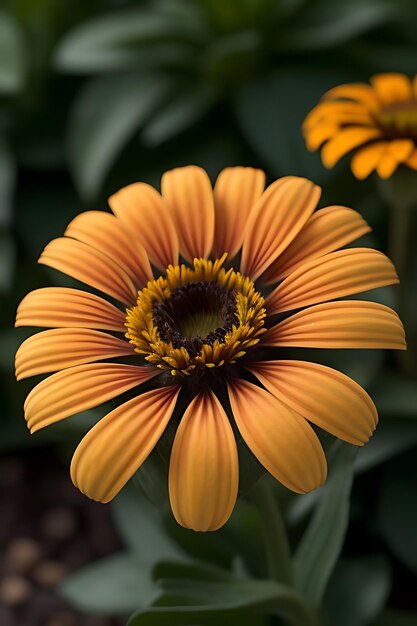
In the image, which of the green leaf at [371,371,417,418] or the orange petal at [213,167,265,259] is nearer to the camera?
the orange petal at [213,167,265,259]

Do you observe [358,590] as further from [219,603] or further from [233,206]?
[233,206]

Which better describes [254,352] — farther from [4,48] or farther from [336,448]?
[4,48]

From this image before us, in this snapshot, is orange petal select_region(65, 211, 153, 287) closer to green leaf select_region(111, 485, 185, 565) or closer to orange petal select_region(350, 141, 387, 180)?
orange petal select_region(350, 141, 387, 180)

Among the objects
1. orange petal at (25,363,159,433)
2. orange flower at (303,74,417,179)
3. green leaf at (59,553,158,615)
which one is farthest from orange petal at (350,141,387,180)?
green leaf at (59,553,158,615)

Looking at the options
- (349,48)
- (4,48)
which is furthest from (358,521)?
(4,48)

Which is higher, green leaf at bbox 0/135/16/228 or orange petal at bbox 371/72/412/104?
green leaf at bbox 0/135/16/228

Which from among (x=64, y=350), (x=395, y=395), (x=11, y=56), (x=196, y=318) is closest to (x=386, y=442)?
(x=395, y=395)
